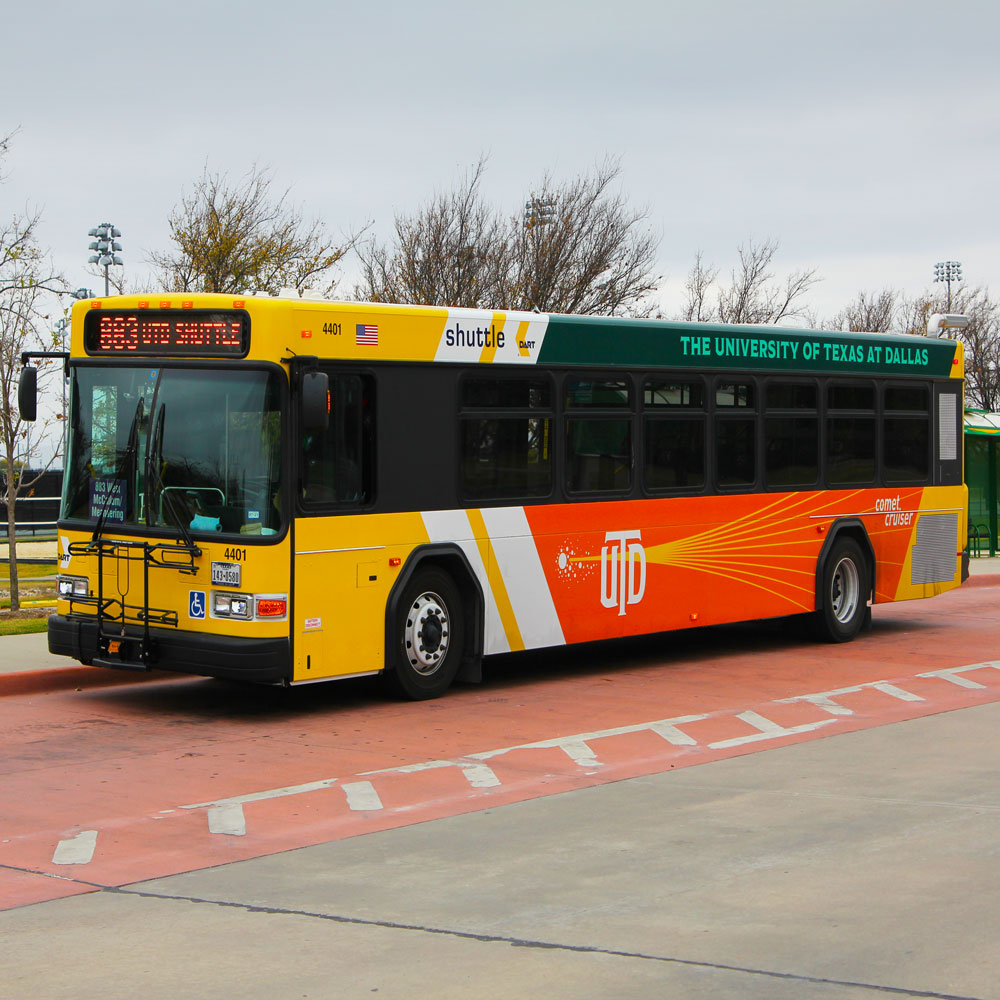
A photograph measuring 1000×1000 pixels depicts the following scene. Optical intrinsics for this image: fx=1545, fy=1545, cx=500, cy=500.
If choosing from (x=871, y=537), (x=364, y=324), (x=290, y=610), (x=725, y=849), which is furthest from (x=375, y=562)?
(x=871, y=537)

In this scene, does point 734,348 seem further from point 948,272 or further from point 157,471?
point 948,272

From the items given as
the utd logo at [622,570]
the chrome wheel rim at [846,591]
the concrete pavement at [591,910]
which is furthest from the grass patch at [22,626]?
the concrete pavement at [591,910]

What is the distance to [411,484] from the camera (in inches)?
467

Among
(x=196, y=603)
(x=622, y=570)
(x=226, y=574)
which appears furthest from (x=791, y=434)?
(x=196, y=603)

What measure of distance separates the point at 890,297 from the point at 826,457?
147ft

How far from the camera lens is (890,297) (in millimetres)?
58688

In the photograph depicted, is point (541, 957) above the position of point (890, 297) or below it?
below

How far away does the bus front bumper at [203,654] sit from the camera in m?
10.8

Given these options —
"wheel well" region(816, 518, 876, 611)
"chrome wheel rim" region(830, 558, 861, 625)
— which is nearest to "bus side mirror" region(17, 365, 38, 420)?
"wheel well" region(816, 518, 876, 611)

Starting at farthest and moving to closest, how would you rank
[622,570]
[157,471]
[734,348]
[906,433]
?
1. [906,433]
2. [734,348]
3. [622,570]
4. [157,471]

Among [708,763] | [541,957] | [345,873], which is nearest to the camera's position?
[541,957]

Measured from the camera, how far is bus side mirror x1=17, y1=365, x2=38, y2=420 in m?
11.7

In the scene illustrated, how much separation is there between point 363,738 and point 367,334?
301 cm

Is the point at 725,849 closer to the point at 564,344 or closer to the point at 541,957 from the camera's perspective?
the point at 541,957
